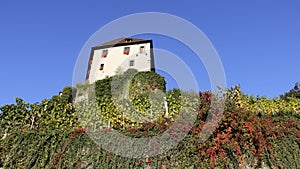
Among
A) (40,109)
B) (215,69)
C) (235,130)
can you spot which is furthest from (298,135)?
(40,109)

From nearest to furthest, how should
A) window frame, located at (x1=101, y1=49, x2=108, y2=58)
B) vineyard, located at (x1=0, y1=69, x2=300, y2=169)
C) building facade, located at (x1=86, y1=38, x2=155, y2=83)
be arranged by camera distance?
vineyard, located at (x1=0, y1=69, x2=300, y2=169), building facade, located at (x1=86, y1=38, x2=155, y2=83), window frame, located at (x1=101, y1=49, x2=108, y2=58)

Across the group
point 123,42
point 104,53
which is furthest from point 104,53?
point 123,42

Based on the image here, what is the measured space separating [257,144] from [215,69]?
261 centimetres

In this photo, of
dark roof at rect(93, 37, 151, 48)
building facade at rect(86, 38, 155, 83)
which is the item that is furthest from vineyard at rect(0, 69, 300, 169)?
dark roof at rect(93, 37, 151, 48)

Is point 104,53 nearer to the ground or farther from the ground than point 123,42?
nearer to the ground

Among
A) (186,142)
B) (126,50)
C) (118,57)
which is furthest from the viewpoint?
(126,50)

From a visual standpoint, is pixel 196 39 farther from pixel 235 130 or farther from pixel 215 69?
pixel 235 130

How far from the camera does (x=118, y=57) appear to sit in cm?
2956

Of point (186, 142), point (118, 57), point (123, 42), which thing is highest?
point (123, 42)

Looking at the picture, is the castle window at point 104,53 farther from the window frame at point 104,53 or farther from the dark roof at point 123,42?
the dark roof at point 123,42

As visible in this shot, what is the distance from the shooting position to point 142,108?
7.37 m

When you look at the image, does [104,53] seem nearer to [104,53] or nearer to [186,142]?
[104,53]

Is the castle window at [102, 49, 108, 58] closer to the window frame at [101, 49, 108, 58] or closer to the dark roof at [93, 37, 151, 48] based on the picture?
the window frame at [101, 49, 108, 58]

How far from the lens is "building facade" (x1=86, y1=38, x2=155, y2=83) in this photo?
28312 millimetres
